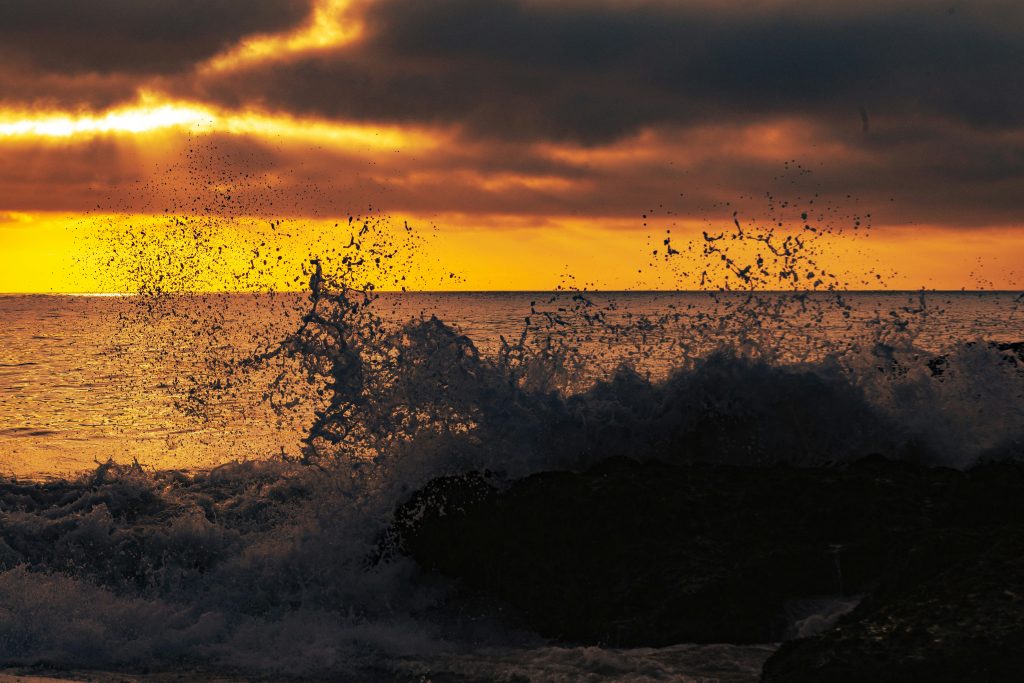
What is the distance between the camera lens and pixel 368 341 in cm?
1002

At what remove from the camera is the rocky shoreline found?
4.16m

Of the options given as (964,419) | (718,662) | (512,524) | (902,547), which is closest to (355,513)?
(512,524)

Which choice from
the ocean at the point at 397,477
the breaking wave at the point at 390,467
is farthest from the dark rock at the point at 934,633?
the breaking wave at the point at 390,467

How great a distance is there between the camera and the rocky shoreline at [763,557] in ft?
13.7

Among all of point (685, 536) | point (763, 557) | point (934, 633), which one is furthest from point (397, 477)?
point (934, 633)

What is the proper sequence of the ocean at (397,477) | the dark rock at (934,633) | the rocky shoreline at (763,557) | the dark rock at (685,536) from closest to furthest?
the dark rock at (934,633), the rocky shoreline at (763,557), the dark rock at (685,536), the ocean at (397,477)

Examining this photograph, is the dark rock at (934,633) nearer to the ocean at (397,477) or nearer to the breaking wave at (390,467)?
the ocean at (397,477)

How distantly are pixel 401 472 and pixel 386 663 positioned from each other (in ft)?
9.74

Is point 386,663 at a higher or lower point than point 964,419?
lower

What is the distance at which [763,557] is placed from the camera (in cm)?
573

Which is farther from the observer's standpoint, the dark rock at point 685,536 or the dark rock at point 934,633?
the dark rock at point 685,536

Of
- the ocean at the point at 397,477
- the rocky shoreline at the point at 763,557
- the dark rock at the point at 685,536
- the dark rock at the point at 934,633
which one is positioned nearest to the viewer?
the dark rock at the point at 934,633

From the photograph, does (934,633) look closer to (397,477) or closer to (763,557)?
(763,557)

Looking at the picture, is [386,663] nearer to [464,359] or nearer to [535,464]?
[535,464]
